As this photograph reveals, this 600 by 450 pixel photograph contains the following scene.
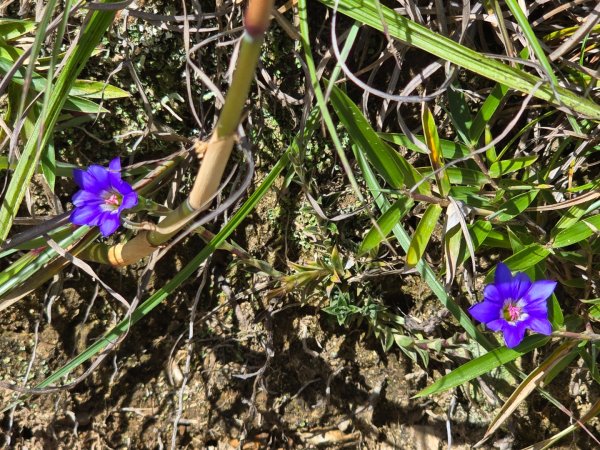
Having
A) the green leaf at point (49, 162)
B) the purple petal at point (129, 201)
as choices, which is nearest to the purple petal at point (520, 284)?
the purple petal at point (129, 201)

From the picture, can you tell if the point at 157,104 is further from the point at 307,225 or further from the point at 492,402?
the point at 492,402

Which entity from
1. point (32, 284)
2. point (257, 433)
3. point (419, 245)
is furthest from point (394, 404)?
point (32, 284)

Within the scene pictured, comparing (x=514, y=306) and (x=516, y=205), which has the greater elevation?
(x=516, y=205)

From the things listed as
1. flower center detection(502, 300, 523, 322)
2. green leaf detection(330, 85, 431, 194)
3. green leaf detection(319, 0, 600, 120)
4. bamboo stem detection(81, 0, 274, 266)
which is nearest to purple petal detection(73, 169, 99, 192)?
bamboo stem detection(81, 0, 274, 266)

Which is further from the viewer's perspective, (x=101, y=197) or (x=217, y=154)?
(x=101, y=197)

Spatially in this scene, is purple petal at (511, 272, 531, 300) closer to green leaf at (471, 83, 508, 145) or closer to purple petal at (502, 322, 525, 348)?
purple petal at (502, 322, 525, 348)

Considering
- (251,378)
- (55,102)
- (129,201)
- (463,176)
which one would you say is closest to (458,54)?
(463,176)

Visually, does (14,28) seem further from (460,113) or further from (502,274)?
(502,274)

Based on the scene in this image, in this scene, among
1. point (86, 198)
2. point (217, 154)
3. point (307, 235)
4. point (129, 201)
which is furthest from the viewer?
point (307, 235)
